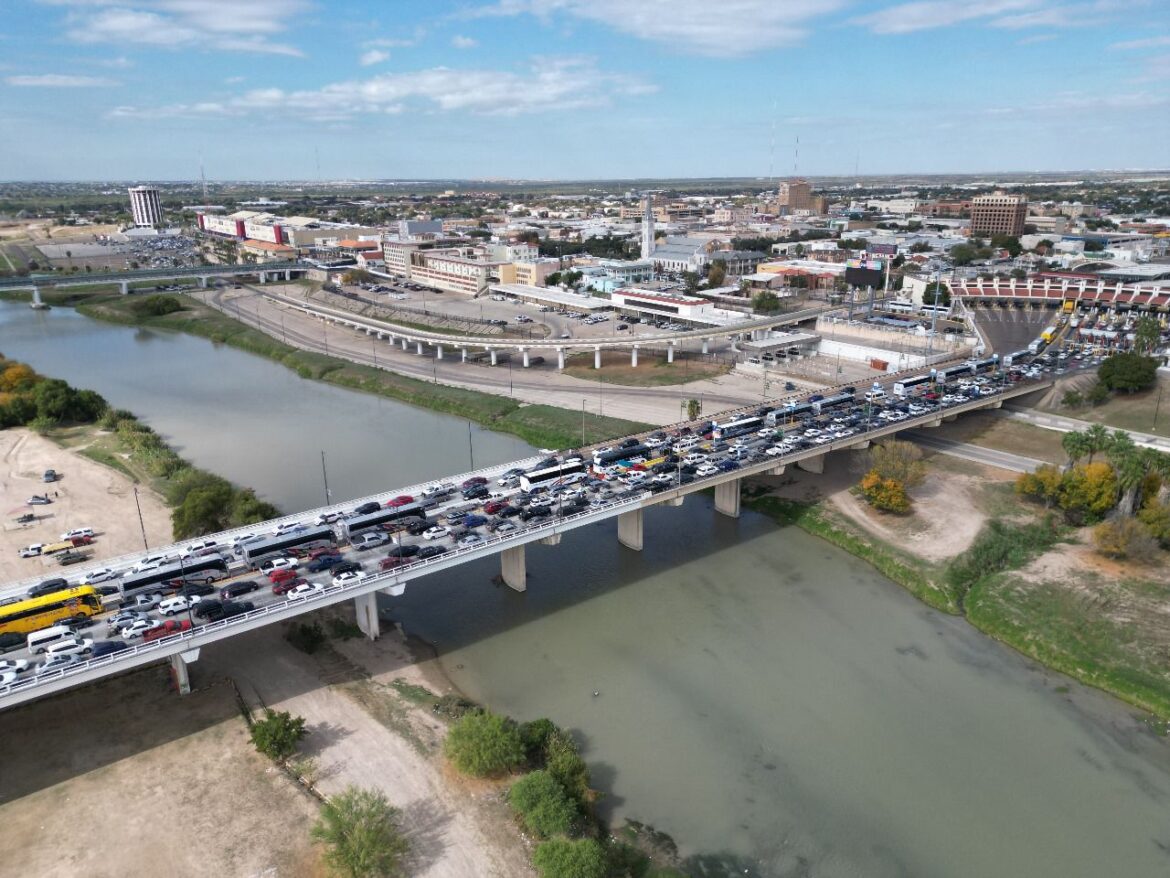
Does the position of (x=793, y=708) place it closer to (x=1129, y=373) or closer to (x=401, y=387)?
(x=1129, y=373)

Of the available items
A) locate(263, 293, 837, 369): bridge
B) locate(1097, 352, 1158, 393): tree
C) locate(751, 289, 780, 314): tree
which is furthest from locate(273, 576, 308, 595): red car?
locate(751, 289, 780, 314): tree

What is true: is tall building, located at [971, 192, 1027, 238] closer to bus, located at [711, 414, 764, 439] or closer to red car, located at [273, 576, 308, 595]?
bus, located at [711, 414, 764, 439]

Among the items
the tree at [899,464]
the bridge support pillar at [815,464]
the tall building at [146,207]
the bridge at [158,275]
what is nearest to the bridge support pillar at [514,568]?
the bridge support pillar at [815,464]

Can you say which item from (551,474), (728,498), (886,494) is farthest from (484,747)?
(886,494)

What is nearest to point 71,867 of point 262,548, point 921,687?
point 262,548

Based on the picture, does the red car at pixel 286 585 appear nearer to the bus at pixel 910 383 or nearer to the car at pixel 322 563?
the car at pixel 322 563

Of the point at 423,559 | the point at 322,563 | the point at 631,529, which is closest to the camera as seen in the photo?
the point at 322,563

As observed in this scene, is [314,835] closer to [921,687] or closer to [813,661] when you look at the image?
[813,661]
